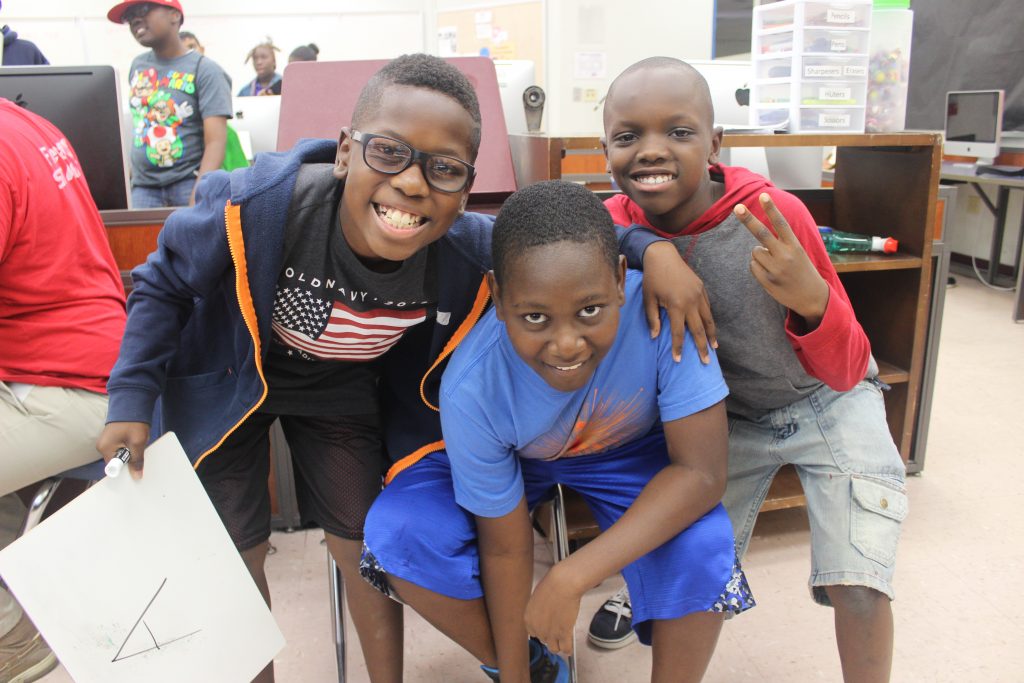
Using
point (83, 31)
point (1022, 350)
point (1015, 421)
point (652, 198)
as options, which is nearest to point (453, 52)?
point (83, 31)

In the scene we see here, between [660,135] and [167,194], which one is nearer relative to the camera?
[660,135]

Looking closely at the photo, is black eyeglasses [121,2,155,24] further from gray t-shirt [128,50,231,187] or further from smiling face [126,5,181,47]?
gray t-shirt [128,50,231,187]

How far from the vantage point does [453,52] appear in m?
6.23

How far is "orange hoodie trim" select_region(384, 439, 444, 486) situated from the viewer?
4.13 feet

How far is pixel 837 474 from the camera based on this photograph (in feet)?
4.02

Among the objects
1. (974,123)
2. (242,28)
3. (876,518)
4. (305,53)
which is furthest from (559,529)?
(242,28)

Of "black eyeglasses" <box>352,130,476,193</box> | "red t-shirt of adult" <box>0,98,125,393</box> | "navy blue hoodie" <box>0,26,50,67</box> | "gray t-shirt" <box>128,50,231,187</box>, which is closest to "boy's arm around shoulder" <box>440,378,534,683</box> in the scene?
"black eyeglasses" <box>352,130,476,193</box>

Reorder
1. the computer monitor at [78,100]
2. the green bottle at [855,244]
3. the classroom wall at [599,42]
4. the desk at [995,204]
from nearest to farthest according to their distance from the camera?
the computer monitor at [78,100], the green bottle at [855,244], the desk at [995,204], the classroom wall at [599,42]

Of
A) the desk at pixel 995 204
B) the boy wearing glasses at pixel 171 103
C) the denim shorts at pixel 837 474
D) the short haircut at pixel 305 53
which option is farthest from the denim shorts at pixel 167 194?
the desk at pixel 995 204

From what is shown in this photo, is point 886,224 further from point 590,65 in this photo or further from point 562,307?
point 590,65

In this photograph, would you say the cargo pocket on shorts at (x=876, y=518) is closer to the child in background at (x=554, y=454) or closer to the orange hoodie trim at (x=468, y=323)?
the child in background at (x=554, y=454)

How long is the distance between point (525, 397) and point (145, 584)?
594 mm

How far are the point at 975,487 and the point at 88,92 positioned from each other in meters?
2.40

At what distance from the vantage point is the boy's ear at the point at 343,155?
1.10m
